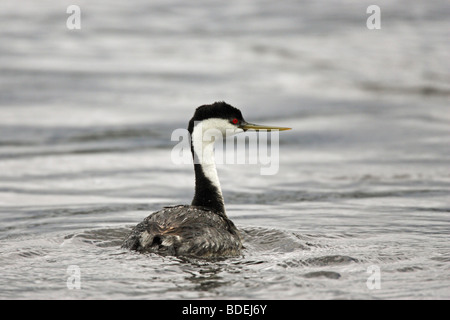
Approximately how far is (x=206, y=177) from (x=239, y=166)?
4.55 m

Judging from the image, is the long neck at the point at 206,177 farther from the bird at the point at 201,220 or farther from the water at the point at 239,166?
the water at the point at 239,166

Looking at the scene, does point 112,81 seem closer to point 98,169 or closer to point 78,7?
point 98,169

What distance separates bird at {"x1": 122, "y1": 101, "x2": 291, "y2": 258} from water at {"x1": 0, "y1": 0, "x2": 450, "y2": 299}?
16cm

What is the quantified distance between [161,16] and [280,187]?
49.6 feet

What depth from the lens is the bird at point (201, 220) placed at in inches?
323

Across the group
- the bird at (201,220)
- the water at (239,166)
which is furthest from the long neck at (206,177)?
the water at (239,166)

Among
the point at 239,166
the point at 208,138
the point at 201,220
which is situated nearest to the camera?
the point at 201,220

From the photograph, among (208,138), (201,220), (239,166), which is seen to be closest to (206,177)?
(208,138)

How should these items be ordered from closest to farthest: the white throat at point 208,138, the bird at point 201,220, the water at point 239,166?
the water at point 239,166
the bird at point 201,220
the white throat at point 208,138

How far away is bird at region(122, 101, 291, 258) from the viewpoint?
8195 millimetres

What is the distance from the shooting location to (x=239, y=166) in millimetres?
13922

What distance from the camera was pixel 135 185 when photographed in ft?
41.0

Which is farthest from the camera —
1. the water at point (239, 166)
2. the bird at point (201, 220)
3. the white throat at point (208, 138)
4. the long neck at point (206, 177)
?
the long neck at point (206, 177)

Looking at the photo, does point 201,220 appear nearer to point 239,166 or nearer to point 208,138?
point 208,138
